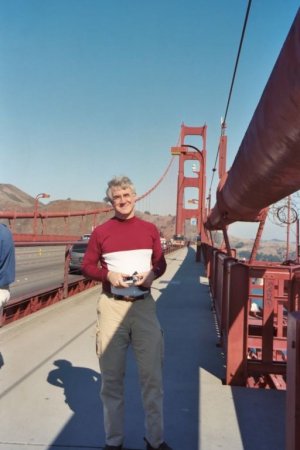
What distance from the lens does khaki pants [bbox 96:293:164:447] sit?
2859mm

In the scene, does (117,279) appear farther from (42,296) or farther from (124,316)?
(42,296)

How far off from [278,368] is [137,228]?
2.14 m

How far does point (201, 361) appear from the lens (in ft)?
16.9

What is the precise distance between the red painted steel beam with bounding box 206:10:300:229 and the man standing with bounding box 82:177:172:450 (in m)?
0.81

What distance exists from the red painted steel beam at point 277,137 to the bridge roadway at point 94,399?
64.9 inches

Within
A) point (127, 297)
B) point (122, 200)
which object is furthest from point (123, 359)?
point (122, 200)

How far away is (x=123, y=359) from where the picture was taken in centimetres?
291

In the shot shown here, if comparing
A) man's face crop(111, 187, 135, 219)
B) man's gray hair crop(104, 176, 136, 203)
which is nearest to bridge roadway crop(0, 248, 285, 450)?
man's face crop(111, 187, 135, 219)

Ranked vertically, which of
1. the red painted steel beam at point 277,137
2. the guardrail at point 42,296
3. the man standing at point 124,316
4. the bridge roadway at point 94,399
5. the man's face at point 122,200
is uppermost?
the red painted steel beam at point 277,137

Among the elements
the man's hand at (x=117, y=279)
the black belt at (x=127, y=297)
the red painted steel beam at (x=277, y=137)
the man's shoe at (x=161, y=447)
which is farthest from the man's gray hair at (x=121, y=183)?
the man's shoe at (x=161, y=447)

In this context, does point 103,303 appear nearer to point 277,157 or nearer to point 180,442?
point 180,442

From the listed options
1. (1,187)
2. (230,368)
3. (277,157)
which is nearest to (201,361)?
(230,368)

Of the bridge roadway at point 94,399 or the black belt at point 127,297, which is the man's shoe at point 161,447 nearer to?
the bridge roadway at point 94,399

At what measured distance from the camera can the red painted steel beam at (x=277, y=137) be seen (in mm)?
2043
